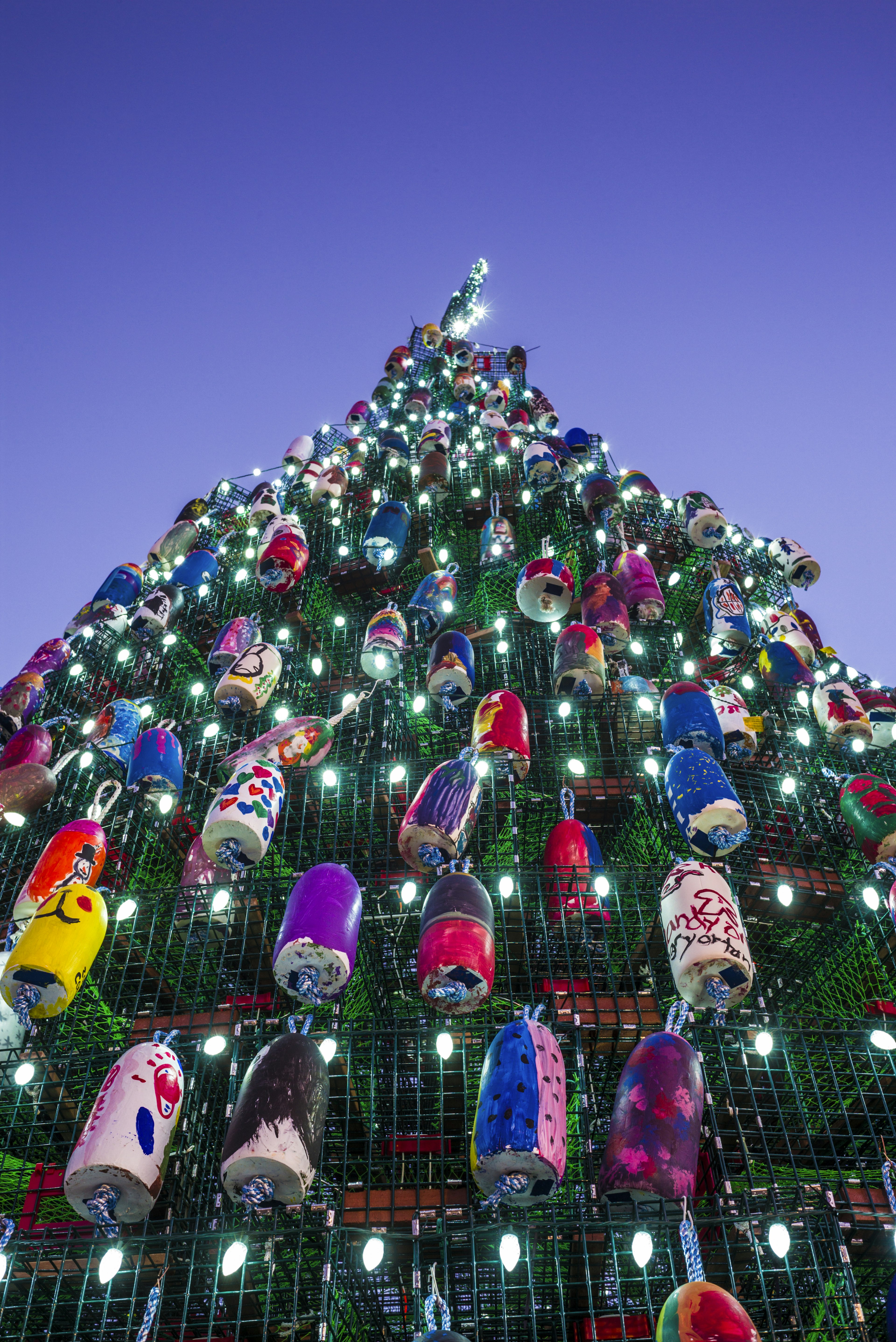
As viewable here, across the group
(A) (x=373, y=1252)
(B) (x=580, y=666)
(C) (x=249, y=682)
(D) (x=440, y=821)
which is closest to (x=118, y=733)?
(C) (x=249, y=682)

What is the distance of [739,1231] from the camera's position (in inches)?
134

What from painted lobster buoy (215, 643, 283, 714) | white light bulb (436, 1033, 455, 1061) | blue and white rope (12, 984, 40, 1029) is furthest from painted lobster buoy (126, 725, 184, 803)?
white light bulb (436, 1033, 455, 1061)

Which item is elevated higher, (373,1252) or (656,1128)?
(656,1128)

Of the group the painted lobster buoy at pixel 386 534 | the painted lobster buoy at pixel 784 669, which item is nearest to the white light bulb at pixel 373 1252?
the painted lobster buoy at pixel 784 669

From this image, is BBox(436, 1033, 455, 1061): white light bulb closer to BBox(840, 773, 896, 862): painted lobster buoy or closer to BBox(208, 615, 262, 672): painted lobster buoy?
BBox(840, 773, 896, 862): painted lobster buoy

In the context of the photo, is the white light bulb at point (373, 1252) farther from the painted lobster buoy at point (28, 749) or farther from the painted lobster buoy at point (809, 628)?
the painted lobster buoy at point (809, 628)

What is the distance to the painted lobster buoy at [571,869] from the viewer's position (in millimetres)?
4324

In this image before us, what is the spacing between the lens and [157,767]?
494 centimetres

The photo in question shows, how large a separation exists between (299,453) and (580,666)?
630cm

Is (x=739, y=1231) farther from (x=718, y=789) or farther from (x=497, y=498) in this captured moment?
(x=497, y=498)

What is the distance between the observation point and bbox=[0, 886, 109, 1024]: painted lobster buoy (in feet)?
11.5

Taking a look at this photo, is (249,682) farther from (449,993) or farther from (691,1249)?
(691,1249)

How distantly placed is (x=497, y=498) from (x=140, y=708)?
4.02 m

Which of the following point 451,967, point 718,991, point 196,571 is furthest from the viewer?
point 196,571
